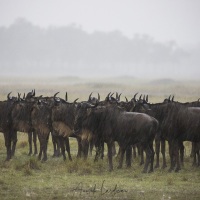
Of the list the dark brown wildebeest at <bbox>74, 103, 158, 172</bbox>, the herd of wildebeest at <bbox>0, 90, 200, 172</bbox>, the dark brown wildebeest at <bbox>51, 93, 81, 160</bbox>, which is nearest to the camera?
the dark brown wildebeest at <bbox>74, 103, 158, 172</bbox>

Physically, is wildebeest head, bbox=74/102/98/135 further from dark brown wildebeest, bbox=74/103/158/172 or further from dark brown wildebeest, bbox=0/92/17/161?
dark brown wildebeest, bbox=0/92/17/161

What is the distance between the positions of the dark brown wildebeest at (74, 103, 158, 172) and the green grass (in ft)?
2.74

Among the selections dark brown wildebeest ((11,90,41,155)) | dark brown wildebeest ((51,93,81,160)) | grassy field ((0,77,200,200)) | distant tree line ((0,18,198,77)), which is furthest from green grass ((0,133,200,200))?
distant tree line ((0,18,198,77))

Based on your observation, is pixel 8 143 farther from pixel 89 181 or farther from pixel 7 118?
pixel 89 181

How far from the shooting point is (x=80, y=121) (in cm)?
1738

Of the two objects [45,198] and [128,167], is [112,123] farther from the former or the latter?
[45,198]

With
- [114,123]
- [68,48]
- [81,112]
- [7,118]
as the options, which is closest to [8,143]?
[7,118]

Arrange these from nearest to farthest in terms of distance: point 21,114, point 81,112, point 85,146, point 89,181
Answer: point 89,181 → point 81,112 → point 85,146 → point 21,114

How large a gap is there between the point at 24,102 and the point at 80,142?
2639 millimetres

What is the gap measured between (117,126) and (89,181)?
2494mm

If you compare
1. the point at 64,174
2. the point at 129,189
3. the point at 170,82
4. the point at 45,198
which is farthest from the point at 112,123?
the point at 170,82

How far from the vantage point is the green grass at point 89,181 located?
1334 cm

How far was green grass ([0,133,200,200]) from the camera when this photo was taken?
1334 cm

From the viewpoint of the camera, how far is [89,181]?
1508 centimetres
